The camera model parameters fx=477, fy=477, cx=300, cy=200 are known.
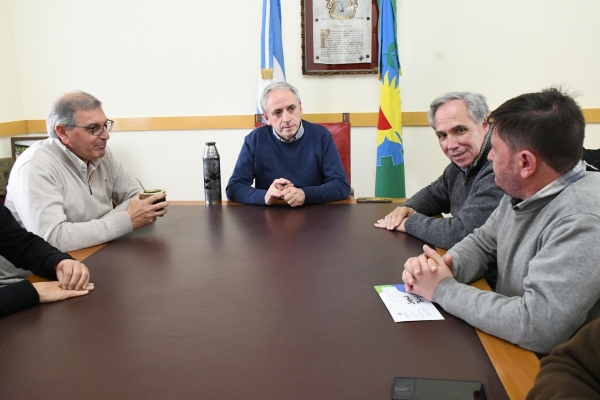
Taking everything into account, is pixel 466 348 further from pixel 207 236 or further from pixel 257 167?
pixel 257 167

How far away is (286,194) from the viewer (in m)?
2.03

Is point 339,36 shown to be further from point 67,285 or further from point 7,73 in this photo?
point 67,285

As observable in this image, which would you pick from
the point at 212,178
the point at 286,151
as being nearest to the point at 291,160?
the point at 286,151

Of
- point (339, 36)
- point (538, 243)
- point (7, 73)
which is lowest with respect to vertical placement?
point (538, 243)

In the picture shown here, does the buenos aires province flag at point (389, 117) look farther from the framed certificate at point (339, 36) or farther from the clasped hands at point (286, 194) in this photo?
the clasped hands at point (286, 194)

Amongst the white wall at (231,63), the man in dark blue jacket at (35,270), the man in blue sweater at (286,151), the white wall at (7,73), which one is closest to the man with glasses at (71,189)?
the man in dark blue jacket at (35,270)

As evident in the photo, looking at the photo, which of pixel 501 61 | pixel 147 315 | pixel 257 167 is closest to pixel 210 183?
pixel 257 167

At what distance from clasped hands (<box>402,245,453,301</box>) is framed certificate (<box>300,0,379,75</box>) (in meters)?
2.60

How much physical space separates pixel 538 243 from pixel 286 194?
3.82 ft

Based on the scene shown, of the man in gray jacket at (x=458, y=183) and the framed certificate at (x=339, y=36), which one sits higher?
the framed certificate at (x=339, y=36)

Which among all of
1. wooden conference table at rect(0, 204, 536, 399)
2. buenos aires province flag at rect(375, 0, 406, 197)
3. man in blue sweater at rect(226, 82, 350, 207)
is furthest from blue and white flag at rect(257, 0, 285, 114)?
wooden conference table at rect(0, 204, 536, 399)

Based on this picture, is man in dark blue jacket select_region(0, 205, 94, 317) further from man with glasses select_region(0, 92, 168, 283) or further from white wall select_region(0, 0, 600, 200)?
white wall select_region(0, 0, 600, 200)

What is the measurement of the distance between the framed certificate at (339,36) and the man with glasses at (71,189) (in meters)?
1.95

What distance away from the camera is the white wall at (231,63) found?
3344mm
